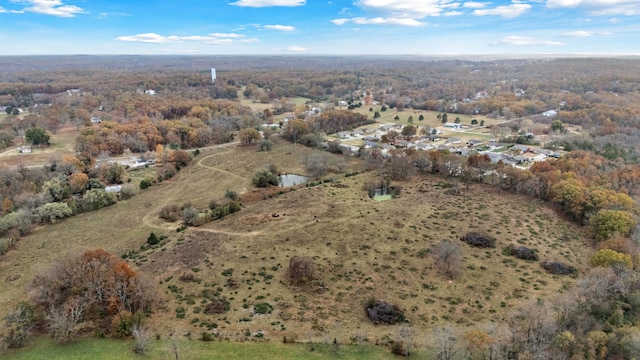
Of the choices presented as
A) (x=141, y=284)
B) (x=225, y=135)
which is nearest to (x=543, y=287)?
(x=141, y=284)

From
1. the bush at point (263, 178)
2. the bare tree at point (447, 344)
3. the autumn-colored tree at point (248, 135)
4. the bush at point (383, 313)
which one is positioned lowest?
the bush at point (383, 313)

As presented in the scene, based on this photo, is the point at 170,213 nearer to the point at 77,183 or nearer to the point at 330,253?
the point at 77,183

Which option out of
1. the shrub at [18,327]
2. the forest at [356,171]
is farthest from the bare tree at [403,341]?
the shrub at [18,327]

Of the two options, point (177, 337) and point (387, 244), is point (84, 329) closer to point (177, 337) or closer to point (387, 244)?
point (177, 337)

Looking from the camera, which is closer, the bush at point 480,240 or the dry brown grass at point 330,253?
the dry brown grass at point 330,253

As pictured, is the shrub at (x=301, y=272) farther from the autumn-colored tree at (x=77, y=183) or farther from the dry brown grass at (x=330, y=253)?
the autumn-colored tree at (x=77, y=183)

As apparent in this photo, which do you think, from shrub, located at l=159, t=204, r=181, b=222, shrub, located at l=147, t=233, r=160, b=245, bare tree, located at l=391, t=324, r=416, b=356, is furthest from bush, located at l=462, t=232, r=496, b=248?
shrub, located at l=159, t=204, r=181, b=222
